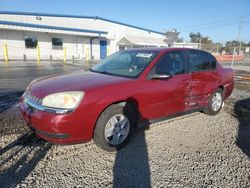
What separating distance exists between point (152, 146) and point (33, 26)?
22230 mm

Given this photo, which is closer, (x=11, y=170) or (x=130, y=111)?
(x=11, y=170)

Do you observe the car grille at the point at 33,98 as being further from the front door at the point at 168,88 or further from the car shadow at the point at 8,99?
the car shadow at the point at 8,99

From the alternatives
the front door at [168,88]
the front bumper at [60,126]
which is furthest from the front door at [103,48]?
the front bumper at [60,126]

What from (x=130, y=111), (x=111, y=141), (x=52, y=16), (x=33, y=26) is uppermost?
(x=52, y=16)

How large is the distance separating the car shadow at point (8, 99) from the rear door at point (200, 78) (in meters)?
4.47

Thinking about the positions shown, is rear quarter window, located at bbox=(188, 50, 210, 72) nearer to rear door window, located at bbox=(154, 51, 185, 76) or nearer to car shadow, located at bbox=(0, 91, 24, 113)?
rear door window, located at bbox=(154, 51, 185, 76)

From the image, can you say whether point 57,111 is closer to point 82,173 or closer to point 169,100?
point 82,173

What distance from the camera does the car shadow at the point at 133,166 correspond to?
9.15 ft

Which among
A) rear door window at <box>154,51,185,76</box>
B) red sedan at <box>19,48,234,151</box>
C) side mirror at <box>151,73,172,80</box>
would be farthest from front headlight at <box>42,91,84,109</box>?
rear door window at <box>154,51,185,76</box>

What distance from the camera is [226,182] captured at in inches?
112

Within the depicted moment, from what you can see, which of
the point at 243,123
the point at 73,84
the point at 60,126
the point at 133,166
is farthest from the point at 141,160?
the point at 243,123

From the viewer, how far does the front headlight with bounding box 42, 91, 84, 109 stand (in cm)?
305

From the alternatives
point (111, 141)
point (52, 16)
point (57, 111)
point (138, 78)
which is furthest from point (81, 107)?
point (52, 16)

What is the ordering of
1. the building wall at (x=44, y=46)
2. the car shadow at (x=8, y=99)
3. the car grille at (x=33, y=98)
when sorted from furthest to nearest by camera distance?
1. the building wall at (x=44, y=46)
2. the car shadow at (x=8, y=99)
3. the car grille at (x=33, y=98)
